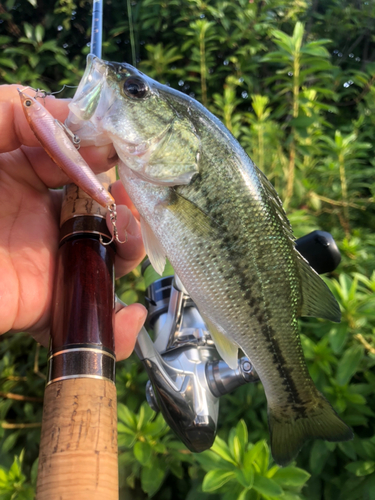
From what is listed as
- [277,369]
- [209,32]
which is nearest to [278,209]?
[277,369]

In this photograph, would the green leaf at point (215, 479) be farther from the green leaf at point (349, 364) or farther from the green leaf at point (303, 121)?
the green leaf at point (303, 121)

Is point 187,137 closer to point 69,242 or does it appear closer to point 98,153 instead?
point 98,153

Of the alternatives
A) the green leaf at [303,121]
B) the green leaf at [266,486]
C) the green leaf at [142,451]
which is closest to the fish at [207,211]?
the green leaf at [266,486]

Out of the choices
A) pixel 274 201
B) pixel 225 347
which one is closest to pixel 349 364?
pixel 225 347

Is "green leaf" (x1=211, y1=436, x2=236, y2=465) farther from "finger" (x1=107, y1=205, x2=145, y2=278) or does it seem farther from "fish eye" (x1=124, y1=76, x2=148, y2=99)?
"fish eye" (x1=124, y1=76, x2=148, y2=99)

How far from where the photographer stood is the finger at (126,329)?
30.2 inches

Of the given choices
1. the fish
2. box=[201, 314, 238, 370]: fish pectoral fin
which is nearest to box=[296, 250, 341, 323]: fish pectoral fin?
the fish

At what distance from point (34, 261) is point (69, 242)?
0.17m

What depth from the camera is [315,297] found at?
2.85 feet

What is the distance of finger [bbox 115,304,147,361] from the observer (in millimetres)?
768

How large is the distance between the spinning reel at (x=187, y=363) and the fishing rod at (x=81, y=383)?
0.22 metres

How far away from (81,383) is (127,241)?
1.51 ft

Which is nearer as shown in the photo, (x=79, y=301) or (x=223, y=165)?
(x=79, y=301)

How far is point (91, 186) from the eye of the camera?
26.7 inches
